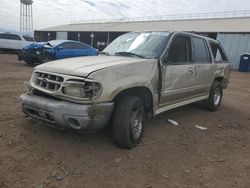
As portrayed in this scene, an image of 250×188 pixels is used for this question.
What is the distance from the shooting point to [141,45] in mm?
4801

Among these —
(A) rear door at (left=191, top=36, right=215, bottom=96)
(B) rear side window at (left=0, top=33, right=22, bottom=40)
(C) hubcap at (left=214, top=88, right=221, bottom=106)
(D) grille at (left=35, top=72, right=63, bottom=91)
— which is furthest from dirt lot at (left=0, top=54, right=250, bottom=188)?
(B) rear side window at (left=0, top=33, right=22, bottom=40)

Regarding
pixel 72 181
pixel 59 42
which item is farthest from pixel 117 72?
pixel 59 42

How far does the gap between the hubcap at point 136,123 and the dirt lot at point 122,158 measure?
0.21 meters

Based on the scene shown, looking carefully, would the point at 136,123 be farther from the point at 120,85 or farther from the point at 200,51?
the point at 200,51

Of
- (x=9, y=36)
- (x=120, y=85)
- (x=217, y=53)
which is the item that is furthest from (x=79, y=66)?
(x=9, y=36)

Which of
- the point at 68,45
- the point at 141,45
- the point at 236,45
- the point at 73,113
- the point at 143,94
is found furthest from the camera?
the point at 236,45

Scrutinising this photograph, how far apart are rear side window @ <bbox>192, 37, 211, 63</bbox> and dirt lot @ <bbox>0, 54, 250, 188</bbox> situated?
1.48 meters

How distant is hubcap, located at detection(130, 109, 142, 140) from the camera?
13.0 feet

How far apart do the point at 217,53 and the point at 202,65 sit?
1.38m

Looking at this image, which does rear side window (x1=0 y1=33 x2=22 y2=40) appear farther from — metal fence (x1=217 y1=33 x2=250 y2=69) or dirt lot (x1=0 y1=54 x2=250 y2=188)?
metal fence (x1=217 y1=33 x2=250 y2=69)

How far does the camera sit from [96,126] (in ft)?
11.6

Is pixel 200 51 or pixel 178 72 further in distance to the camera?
pixel 200 51

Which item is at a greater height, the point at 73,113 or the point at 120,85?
the point at 120,85

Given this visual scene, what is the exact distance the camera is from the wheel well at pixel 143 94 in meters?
3.93
